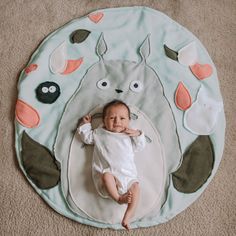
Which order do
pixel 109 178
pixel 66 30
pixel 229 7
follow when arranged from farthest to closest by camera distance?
pixel 229 7 < pixel 66 30 < pixel 109 178

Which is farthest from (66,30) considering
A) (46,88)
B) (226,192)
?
(226,192)

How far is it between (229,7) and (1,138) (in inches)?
39.4

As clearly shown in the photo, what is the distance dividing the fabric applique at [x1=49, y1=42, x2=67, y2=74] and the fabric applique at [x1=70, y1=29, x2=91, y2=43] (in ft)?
0.14

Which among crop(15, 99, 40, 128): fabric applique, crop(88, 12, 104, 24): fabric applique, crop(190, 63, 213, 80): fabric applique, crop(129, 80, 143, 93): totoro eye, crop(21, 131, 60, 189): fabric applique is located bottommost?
crop(21, 131, 60, 189): fabric applique

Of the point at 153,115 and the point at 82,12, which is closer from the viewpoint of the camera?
the point at 153,115

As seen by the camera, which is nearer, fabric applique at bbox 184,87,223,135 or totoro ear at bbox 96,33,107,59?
fabric applique at bbox 184,87,223,135

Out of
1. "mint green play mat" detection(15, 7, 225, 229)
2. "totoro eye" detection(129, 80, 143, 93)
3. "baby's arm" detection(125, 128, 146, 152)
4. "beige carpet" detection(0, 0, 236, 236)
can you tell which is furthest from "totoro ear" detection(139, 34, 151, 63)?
"baby's arm" detection(125, 128, 146, 152)

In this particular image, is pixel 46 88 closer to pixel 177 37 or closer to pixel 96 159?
pixel 96 159

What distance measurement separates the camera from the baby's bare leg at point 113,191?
103cm

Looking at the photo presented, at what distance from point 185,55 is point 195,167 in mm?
418

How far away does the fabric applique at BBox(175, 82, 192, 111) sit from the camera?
1251 mm

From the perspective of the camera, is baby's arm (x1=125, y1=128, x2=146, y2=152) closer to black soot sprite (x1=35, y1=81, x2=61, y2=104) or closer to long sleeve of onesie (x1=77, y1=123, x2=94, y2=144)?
long sleeve of onesie (x1=77, y1=123, x2=94, y2=144)

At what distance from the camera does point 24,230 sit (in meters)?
1.08

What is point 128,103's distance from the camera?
124 cm
